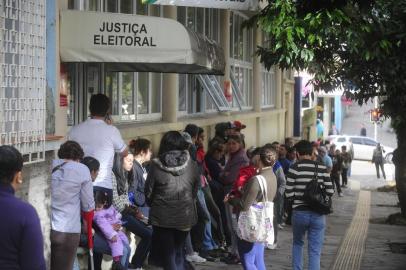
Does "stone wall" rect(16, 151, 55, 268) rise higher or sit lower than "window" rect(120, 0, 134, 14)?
lower

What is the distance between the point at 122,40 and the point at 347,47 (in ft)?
16.2

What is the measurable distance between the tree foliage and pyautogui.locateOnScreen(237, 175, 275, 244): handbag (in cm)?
199

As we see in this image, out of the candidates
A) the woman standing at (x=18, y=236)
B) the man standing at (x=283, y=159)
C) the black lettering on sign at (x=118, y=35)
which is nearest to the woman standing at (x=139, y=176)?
the black lettering on sign at (x=118, y=35)

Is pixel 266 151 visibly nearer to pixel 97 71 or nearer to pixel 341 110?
pixel 97 71

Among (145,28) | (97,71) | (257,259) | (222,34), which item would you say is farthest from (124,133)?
(222,34)

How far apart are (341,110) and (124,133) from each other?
5250 centimetres

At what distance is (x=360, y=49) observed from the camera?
11.2m

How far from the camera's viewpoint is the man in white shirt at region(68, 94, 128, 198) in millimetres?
7285

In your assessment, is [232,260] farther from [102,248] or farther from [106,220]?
[106,220]

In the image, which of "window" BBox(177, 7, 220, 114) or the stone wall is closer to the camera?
the stone wall

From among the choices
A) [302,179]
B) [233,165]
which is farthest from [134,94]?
[302,179]

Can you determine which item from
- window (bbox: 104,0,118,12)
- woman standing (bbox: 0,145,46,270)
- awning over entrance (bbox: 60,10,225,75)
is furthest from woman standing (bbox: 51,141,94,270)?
window (bbox: 104,0,118,12)

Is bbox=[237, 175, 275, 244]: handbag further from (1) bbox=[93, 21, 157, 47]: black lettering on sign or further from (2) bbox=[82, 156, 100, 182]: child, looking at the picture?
(1) bbox=[93, 21, 157, 47]: black lettering on sign

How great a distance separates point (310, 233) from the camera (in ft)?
26.8
